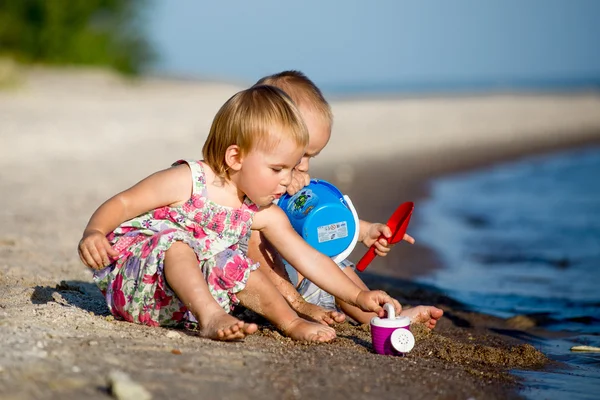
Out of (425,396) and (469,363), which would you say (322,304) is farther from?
(425,396)

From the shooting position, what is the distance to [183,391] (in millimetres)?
2127

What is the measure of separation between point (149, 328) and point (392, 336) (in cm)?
86

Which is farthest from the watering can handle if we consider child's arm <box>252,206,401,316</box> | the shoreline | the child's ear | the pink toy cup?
the shoreline

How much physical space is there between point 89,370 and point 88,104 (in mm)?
11458

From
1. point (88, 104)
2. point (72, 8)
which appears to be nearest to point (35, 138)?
point (88, 104)

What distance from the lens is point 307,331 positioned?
2895 mm

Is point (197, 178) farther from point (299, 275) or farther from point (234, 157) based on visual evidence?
point (299, 275)

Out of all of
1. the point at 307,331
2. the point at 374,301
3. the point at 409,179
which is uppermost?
the point at 374,301

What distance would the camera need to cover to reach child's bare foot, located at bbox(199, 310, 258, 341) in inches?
104

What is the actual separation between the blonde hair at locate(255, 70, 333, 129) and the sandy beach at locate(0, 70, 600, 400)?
93 cm

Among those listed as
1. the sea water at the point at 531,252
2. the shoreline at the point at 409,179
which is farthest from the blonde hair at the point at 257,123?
the shoreline at the point at 409,179

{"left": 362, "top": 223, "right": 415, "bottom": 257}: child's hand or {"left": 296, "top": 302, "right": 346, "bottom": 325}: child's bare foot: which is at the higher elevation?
{"left": 362, "top": 223, "right": 415, "bottom": 257}: child's hand

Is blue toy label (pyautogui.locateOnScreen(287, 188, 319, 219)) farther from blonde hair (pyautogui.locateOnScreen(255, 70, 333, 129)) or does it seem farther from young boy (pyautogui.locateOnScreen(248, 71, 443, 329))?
blonde hair (pyautogui.locateOnScreen(255, 70, 333, 129))

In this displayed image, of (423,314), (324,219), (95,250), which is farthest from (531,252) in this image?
(95,250)
